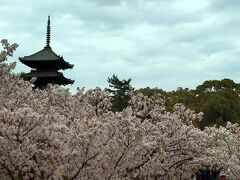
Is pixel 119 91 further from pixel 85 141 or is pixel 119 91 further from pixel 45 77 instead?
pixel 85 141

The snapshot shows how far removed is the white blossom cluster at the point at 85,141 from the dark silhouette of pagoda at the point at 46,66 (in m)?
22.2

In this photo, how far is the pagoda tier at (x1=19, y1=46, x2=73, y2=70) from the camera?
37812 mm

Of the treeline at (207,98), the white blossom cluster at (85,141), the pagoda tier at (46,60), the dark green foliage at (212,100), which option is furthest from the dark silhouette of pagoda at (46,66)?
the white blossom cluster at (85,141)

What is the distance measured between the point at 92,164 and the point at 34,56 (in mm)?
28464

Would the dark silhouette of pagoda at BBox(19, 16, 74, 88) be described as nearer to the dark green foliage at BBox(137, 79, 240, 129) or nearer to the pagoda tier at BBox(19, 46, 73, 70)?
the pagoda tier at BBox(19, 46, 73, 70)

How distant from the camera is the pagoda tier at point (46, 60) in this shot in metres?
37.8

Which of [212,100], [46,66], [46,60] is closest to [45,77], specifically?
[46,60]

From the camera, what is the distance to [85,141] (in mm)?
10398

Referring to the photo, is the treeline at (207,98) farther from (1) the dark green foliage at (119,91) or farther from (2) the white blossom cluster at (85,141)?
(2) the white blossom cluster at (85,141)

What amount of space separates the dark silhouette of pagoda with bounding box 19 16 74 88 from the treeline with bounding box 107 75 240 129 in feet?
25.5

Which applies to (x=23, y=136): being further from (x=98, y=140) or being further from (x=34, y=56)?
(x=34, y=56)

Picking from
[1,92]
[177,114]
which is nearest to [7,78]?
[1,92]

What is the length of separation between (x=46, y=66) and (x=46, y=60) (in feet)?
3.86

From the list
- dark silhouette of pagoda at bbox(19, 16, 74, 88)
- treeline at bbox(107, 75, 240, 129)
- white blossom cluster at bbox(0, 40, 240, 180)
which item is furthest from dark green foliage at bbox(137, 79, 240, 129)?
white blossom cluster at bbox(0, 40, 240, 180)
